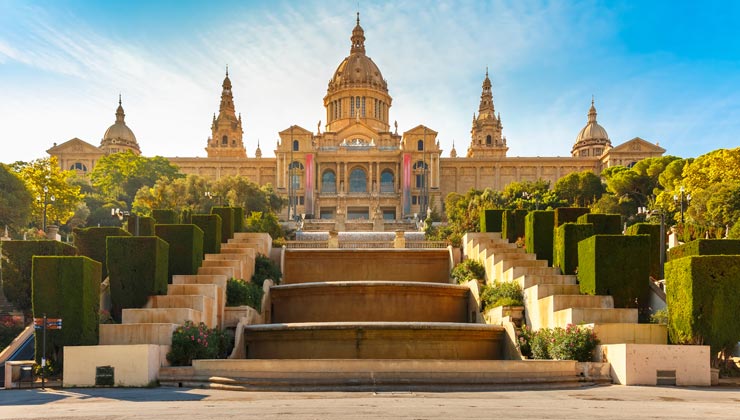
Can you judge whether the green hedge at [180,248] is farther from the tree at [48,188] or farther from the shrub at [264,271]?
the tree at [48,188]

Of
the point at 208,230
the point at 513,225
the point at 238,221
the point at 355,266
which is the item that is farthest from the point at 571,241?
the point at 238,221

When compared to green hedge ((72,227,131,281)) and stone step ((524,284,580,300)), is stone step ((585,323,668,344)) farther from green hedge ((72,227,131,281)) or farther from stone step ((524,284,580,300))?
green hedge ((72,227,131,281))

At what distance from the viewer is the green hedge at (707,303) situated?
18.6 metres

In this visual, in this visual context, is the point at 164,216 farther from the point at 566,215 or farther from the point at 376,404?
the point at 376,404

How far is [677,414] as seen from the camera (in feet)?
41.8

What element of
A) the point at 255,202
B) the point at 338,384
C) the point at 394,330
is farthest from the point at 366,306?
the point at 255,202

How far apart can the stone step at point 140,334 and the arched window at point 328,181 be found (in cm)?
8339

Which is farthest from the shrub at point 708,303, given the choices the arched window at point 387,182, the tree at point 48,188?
the arched window at point 387,182

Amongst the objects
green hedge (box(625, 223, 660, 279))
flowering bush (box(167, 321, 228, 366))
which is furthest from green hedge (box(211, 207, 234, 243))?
green hedge (box(625, 223, 660, 279))

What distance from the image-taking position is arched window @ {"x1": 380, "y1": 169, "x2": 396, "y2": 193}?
102062 mm

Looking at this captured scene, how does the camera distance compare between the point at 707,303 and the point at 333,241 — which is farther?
the point at 333,241

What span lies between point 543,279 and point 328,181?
79.9 m

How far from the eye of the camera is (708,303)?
739 inches

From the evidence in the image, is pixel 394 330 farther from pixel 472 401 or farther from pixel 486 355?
pixel 472 401
